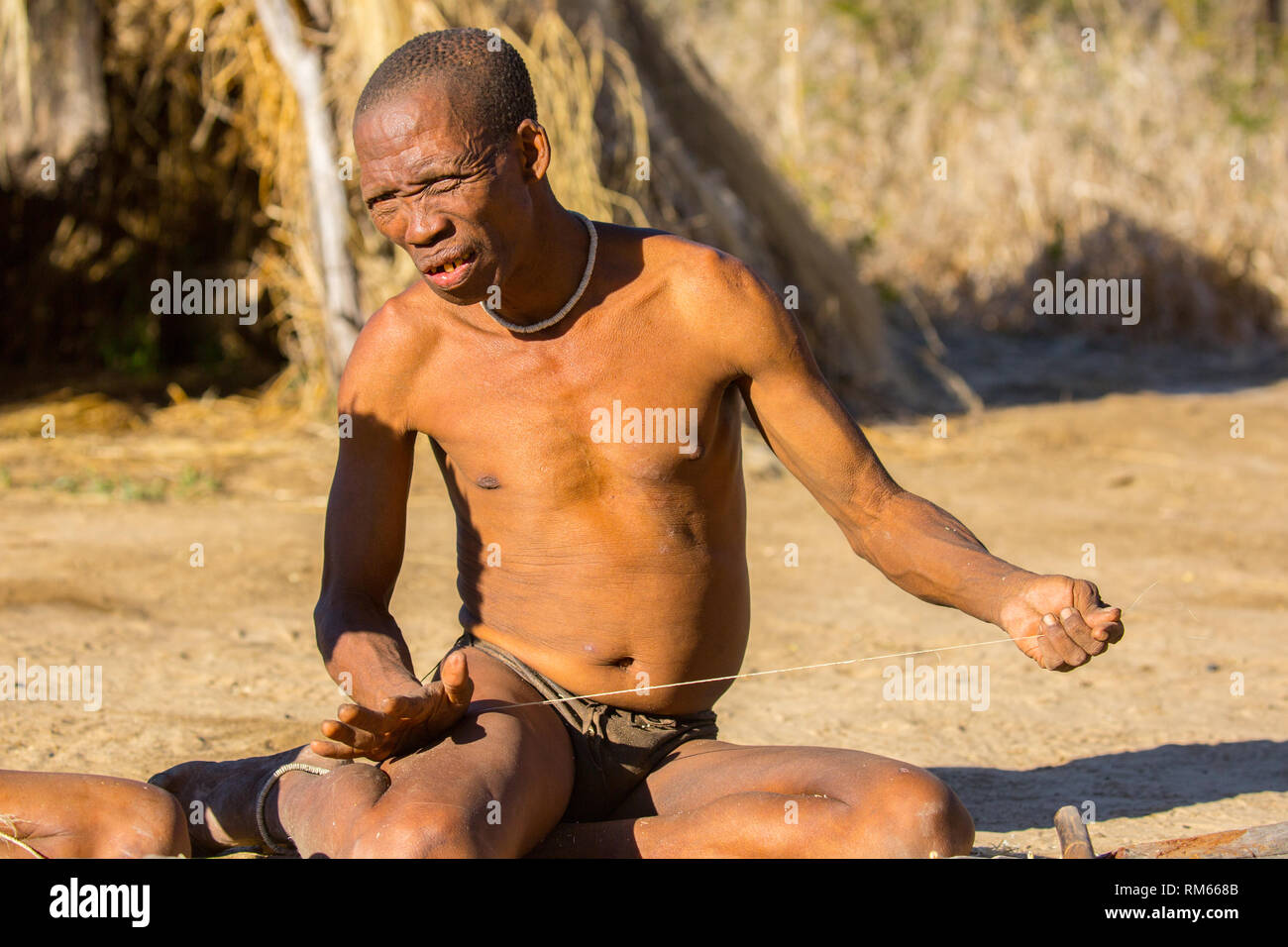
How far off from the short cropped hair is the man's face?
2 centimetres

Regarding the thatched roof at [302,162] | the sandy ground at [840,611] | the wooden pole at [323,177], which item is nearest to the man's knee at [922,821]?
the sandy ground at [840,611]

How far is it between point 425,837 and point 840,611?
287cm

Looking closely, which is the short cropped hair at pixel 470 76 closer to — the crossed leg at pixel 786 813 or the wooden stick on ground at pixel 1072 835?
the crossed leg at pixel 786 813

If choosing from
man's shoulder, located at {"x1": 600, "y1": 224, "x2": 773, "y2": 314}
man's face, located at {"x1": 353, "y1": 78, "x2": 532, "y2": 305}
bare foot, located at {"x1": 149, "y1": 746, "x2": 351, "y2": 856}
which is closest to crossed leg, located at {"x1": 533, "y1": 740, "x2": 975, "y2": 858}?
bare foot, located at {"x1": 149, "y1": 746, "x2": 351, "y2": 856}

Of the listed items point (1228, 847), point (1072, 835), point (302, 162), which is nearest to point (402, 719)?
point (1072, 835)

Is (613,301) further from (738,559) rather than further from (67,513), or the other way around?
(67,513)

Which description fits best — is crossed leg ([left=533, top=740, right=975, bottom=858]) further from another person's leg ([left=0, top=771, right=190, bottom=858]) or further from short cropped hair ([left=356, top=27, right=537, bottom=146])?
short cropped hair ([left=356, top=27, right=537, bottom=146])

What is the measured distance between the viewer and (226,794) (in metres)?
2.76

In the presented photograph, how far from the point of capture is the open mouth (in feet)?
8.06

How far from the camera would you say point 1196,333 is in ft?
35.3

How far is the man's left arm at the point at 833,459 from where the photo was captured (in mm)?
2600

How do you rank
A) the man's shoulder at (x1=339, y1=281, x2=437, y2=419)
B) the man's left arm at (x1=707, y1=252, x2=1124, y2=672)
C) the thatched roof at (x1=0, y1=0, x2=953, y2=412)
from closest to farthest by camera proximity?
the man's left arm at (x1=707, y1=252, x2=1124, y2=672)
the man's shoulder at (x1=339, y1=281, x2=437, y2=419)
the thatched roof at (x1=0, y1=0, x2=953, y2=412)
